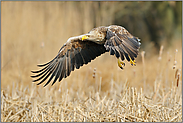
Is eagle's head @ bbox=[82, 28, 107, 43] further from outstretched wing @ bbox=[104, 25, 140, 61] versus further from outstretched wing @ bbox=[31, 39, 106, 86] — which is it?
outstretched wing @ bbox=[31, 39, 106, 86]

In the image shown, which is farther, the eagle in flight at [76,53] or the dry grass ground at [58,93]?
the eagle in flight at [76,53]

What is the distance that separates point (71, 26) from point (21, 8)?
138cm

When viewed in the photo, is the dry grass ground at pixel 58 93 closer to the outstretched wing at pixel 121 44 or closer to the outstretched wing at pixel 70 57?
the outstretched wing at pixel 70 57

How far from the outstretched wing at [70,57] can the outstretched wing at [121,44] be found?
0.71 m

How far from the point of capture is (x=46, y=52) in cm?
649

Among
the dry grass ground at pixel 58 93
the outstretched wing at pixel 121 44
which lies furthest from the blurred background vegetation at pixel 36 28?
the outstretched wing at pixel 121 44

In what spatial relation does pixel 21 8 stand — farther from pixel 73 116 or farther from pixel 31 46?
pixel 73 116

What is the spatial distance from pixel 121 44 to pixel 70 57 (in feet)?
3.57

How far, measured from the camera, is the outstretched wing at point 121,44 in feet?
10.3

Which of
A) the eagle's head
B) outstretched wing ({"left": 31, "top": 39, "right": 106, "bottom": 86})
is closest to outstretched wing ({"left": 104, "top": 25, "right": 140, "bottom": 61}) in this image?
the eagle's head

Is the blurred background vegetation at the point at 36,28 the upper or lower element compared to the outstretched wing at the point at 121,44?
upper

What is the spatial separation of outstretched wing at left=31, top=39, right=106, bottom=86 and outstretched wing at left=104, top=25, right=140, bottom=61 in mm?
713

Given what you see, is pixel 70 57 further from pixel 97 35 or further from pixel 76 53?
pixel 97 35

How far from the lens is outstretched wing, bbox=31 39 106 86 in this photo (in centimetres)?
397
